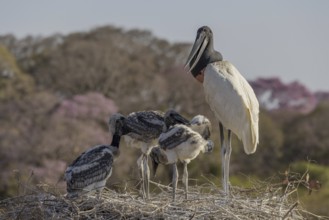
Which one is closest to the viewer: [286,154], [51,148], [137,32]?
[51,148]

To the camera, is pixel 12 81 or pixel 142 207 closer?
pixel 142 207

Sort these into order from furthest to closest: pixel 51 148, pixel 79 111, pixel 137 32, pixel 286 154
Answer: pixel 137 32 < pixel 286 154 < pixel 79 111 < pixel 51 148

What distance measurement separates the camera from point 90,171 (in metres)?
13.4

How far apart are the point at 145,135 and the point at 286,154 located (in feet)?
77.4

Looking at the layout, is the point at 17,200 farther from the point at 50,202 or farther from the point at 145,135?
the point at 145,135

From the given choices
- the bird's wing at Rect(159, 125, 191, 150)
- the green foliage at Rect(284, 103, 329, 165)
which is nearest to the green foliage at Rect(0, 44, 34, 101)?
the green foliage at Rect(284, 103, 329, 165)

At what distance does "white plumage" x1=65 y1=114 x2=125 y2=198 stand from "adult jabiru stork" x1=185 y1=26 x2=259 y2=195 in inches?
56.3

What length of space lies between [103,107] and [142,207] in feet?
72.4

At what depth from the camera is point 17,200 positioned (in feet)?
43.4

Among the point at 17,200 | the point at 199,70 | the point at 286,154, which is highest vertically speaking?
the point at 199,70

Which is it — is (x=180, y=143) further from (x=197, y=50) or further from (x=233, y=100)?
(x=197, y=50)

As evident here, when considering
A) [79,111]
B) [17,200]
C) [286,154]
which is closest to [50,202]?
[17,200]

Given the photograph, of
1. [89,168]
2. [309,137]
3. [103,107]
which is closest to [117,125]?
[89,168]

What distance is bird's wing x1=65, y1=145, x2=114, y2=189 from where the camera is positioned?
528 inches
